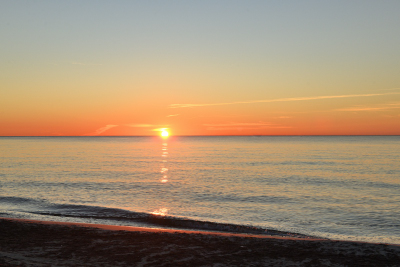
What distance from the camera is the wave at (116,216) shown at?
18797mm

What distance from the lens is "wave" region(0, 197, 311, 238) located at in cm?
1880

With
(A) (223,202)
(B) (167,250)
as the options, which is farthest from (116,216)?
(B) (167,250)

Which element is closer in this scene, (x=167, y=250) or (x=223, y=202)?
(x=167, y=250)

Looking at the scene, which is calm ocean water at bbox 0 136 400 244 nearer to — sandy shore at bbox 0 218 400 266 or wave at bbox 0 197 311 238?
wave at bbox 0 197 311 238

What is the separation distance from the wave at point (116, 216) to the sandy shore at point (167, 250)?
3747 mm

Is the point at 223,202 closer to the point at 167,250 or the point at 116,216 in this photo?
the point at 116,216

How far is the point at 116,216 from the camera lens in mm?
21469

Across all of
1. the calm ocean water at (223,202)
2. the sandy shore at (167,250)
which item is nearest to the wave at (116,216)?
the calm ocean water at (223,202)

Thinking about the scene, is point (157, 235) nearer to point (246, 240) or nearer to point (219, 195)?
point (246, 240)

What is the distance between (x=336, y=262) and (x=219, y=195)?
18.7 m

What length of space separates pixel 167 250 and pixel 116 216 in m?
9.86

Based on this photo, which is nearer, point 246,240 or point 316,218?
point 246,240

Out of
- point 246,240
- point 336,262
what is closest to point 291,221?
point 246,240

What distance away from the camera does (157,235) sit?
14992 millimetres
